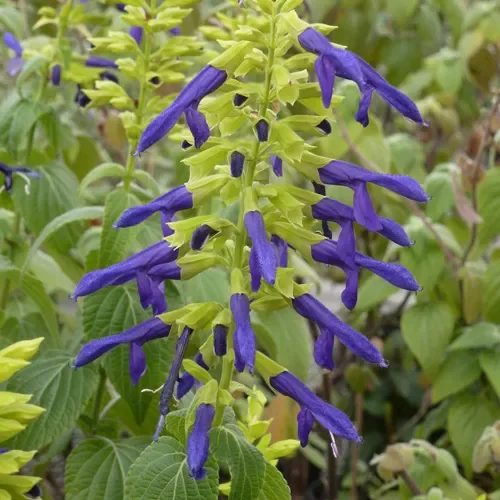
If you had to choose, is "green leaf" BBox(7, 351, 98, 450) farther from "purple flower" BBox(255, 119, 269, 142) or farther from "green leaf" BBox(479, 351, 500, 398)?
"green leaf" BBox(479, 351, 500, 398)

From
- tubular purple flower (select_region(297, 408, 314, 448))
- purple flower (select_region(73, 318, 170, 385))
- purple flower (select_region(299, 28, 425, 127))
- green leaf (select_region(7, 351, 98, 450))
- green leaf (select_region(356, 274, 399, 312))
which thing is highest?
purple flower (select_region(299, 28, 425, 127))

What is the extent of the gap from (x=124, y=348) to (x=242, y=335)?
0.31 meters

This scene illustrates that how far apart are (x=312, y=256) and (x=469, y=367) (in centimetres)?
92

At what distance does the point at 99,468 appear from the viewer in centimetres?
96

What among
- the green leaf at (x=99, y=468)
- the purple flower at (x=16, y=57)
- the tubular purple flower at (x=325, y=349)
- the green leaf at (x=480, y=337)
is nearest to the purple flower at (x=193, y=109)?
the tubular purple flower at (x=325, y=349)

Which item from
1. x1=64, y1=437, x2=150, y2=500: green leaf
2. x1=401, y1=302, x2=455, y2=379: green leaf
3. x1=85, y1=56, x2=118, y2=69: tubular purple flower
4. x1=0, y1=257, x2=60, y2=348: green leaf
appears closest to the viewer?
x1=64, y1=437, x2=150, y2=500: green leaf

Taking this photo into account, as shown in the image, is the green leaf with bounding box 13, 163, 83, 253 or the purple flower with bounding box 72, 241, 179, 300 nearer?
the purple flower with bounding box 72, 241, 179, 300

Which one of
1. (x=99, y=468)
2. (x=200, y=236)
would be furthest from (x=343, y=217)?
(x=99, y=468)

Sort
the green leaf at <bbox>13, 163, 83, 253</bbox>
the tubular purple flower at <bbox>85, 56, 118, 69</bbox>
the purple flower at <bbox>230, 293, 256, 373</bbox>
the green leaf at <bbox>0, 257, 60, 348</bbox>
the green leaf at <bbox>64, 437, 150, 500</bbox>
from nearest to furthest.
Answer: the purple flower at <bbox>230, 293, 256, 373</bbox> < the green leaf at <bbox>64, 437, 150, 500</bbox> < the green leaf at <bbox>0, 257, 60, 348</bbox> < the green leaf at <bbox>13, 163, 83, 253</bbox> < the tubular purple flower at <bbox>85, 56, 118, 69</bbox>

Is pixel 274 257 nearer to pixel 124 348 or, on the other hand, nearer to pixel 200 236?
pixel 200 236

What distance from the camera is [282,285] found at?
2.49 feet

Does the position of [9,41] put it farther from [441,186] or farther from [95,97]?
[441,186]

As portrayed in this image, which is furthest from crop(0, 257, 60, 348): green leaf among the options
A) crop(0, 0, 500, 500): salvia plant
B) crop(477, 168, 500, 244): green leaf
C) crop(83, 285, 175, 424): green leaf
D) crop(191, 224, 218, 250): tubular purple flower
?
crop(477, 168, 500, 244): green leaf

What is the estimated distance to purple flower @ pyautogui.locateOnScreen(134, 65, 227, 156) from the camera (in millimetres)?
717
